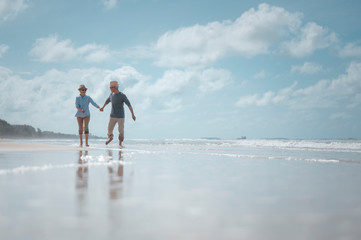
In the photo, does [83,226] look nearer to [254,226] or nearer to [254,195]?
[254,226]

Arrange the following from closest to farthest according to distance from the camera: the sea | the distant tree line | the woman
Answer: the sea < the woman < the distant tree line

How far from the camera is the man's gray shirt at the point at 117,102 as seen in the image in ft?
37.9

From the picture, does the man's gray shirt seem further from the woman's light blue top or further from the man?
the woman's light blue top

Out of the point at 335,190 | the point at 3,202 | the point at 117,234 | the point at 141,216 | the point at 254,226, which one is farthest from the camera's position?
the point at 335,190

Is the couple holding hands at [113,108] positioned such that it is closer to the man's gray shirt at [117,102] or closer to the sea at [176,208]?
the man's gray shirt at [117,102]

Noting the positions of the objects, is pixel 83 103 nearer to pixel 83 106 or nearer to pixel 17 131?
pixel 83 106

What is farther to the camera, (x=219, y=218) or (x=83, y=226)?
(x=219, y=218)

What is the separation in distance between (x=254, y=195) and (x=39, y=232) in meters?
1.47

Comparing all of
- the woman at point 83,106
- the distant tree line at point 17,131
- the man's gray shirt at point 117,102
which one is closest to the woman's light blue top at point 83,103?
the woman at point 83,106

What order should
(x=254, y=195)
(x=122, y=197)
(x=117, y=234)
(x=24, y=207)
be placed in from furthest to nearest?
(x=254, y=195) < (x=122, y=197) < (x=24, y=207) < (x=117, y=234)

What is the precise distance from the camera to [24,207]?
1.78 metres

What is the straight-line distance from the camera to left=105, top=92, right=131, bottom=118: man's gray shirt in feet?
37.9

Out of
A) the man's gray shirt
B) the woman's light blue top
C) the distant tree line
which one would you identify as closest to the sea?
the woman's light blue top

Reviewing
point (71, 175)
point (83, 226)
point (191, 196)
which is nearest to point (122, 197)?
point (191, 196)
